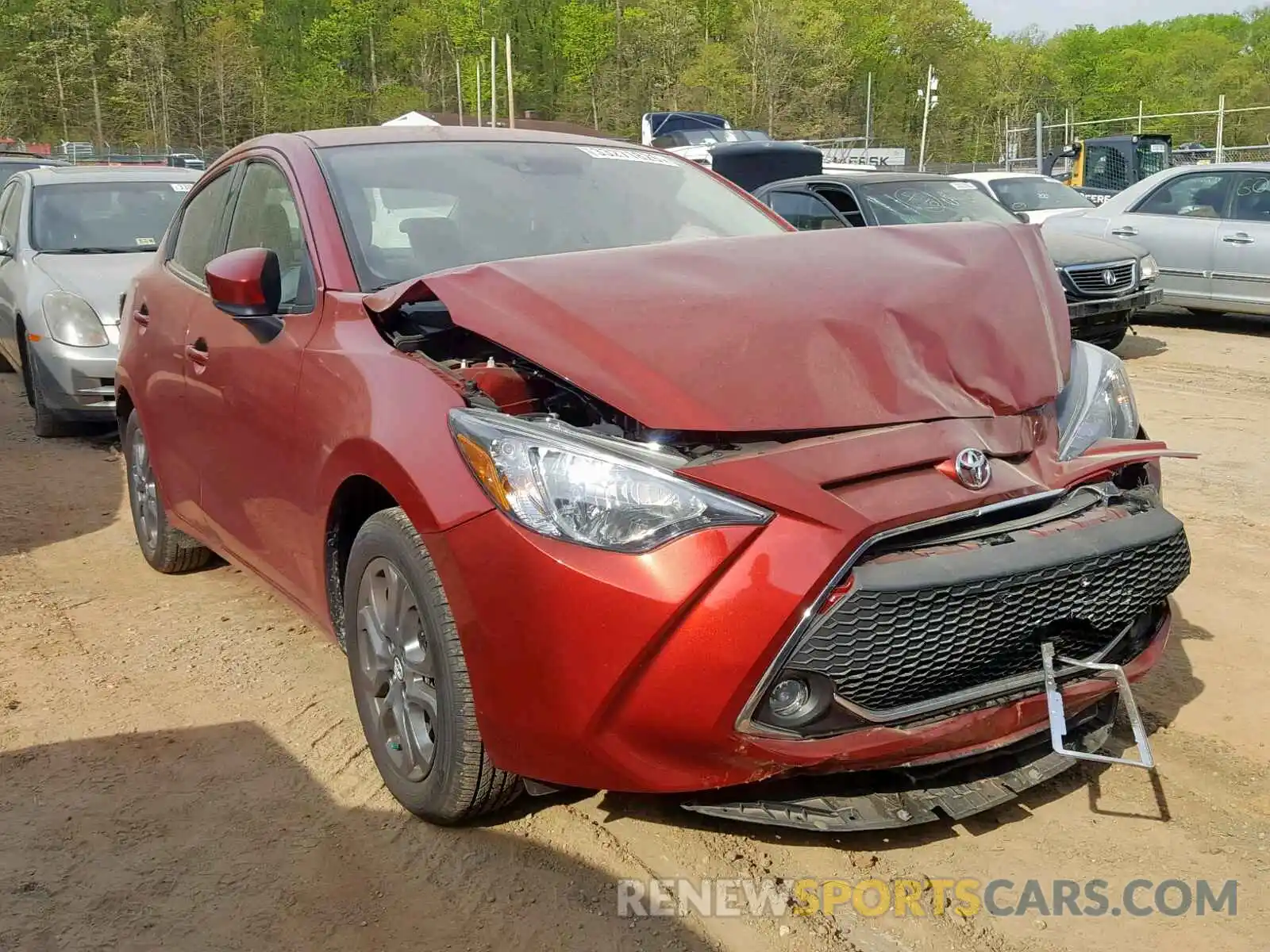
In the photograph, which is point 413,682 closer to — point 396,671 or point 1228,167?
point 396,671

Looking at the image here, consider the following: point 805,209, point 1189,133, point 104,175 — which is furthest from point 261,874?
point 1189,133

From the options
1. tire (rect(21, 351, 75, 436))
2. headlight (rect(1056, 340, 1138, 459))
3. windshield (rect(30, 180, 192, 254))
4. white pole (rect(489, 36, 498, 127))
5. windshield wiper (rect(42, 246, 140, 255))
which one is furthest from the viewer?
white pole (rect(489, 36, 498, 127))

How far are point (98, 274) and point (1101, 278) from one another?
7325 millimetres

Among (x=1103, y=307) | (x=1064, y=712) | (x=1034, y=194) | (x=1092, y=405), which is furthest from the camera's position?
(x=1034, y=194)

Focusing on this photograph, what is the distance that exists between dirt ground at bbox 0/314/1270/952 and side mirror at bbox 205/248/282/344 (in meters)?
1.15

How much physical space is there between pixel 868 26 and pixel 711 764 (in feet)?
308

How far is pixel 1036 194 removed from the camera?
13.8 m

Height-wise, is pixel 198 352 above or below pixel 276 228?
below

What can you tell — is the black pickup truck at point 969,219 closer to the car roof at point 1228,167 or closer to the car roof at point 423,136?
the car roof at point 1228,167

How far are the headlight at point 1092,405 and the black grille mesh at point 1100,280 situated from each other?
647cm

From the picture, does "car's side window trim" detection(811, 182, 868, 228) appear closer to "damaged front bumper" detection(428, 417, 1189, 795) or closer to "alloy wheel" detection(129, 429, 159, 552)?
"alloy wheel" detection(129, 429, 159, 552)

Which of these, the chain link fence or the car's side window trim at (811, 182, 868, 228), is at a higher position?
the chain link fence

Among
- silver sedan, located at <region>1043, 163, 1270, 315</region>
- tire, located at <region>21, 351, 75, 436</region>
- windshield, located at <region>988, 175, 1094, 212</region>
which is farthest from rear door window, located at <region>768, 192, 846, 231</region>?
tire, located at <region>21, 351, 75, 436</region>

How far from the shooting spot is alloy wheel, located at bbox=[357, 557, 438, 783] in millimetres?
2678
